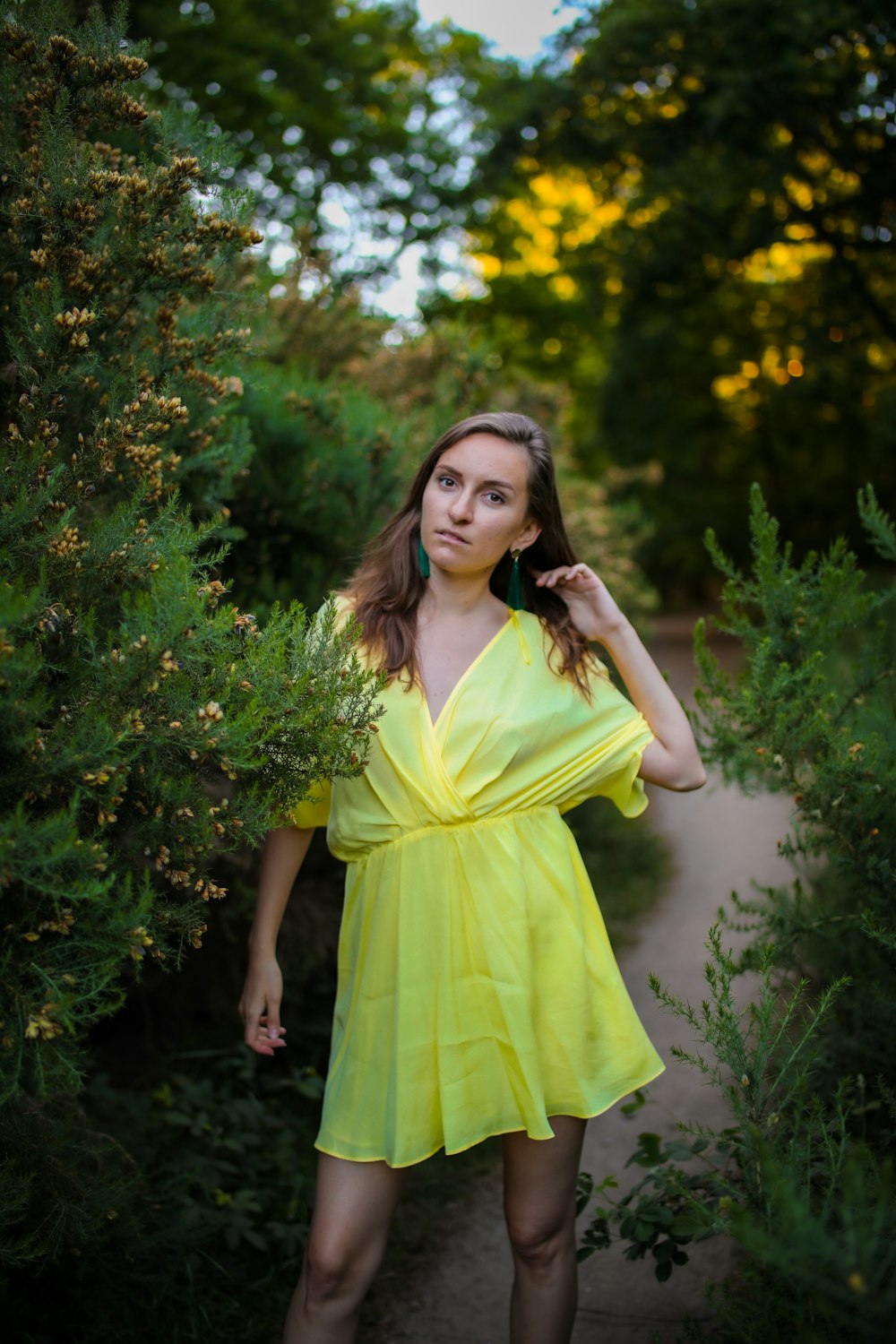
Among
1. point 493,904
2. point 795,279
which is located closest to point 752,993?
point 493,904

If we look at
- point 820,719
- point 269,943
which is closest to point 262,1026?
point 269,943

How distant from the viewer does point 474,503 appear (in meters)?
2.58

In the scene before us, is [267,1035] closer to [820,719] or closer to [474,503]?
[474,503]

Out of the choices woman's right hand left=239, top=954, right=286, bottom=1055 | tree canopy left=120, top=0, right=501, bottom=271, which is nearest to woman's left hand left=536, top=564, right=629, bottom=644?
woman's right hand left=239, top=954, right=286, bottom=1055

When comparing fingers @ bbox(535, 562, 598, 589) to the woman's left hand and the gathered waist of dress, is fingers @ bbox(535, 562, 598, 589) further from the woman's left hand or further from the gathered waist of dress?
the gathered waist of dress

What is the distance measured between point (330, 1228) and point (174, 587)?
1.37 metres

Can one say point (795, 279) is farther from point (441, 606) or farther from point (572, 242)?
point (441, 606)

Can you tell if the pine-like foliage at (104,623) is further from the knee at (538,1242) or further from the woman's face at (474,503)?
the knee at (538,1242)

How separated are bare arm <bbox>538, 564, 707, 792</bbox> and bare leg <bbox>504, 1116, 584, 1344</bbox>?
2.73 ft

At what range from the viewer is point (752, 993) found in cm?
513

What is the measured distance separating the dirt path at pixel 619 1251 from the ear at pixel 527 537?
0.94 metres

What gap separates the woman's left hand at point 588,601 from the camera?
2.72 metres

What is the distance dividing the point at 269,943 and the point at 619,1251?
6.22 ft

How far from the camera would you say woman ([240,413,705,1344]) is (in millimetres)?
2328
